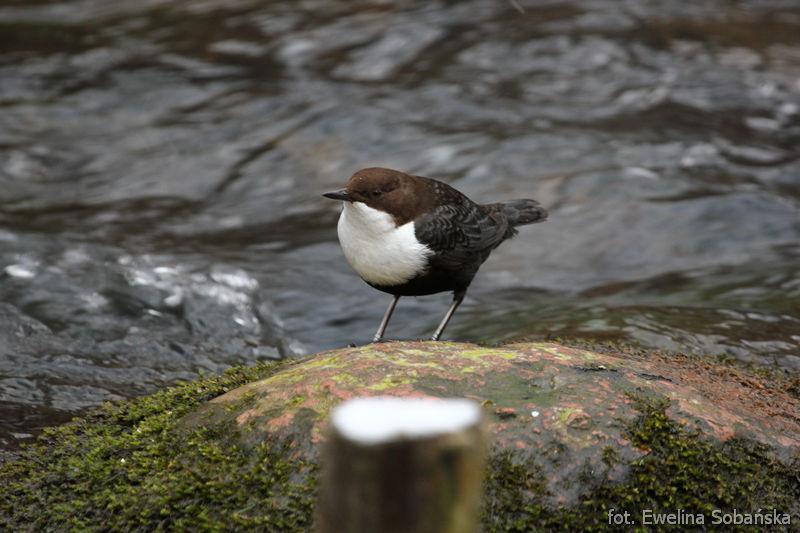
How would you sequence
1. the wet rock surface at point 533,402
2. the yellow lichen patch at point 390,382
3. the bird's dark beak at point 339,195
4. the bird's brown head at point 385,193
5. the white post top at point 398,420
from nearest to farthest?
the white post top at point 398,420
the wet rock surface at point 533,402
the yellow lichen patch at point 390,382
the bird's dark beak at point 339,195
the bird's brown head at point 385,193

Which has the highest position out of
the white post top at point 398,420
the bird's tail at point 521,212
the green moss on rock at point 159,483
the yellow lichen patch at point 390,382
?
the white post top at point 398,420

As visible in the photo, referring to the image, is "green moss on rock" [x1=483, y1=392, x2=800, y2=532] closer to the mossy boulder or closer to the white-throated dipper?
the mossy boulder

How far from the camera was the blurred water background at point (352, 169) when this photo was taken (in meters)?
5.44

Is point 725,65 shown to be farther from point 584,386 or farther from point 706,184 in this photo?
point 584,386

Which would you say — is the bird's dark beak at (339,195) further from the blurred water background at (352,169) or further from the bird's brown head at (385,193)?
the blurred water background at (352,169)

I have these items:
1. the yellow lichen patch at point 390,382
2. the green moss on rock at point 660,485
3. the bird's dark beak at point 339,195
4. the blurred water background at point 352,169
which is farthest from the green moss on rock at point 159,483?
the bird's dark beak at point 339,195

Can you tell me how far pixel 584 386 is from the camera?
311cm

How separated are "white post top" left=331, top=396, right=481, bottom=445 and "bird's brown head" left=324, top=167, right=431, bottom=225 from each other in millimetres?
2975

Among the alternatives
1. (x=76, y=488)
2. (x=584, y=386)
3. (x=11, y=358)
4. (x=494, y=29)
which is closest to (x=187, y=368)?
(x=11, y=358)

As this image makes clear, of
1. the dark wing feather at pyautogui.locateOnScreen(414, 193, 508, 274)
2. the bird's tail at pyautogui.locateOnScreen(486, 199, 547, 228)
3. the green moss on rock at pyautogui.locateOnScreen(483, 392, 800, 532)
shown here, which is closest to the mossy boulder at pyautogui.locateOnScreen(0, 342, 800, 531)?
the green moss on rock at pyautogui.locateOnScreen(483, 392, 800, 532)

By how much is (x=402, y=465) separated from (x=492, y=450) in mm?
1503

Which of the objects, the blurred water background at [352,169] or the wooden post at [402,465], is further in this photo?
the blurred water background at [352,169]

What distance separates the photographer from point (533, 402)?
3004 mm

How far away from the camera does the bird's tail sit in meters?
5.39
